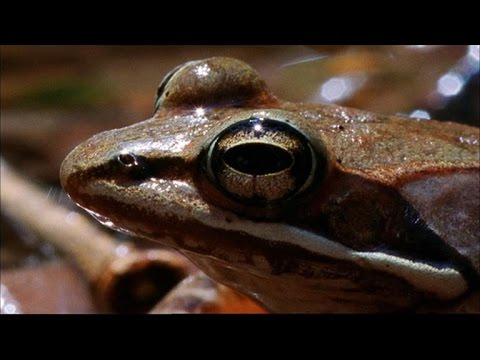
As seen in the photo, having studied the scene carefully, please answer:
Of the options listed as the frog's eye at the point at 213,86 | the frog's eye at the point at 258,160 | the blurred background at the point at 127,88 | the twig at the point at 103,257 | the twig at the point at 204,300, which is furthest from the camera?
the blurred background at the point at 127,88

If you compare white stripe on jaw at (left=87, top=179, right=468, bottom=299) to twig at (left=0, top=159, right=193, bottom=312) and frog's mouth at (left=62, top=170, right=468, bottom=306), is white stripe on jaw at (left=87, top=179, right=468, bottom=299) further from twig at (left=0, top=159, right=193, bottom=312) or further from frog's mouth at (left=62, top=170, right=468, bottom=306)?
twig at (left=0, top=159, right=193, bottom=312)

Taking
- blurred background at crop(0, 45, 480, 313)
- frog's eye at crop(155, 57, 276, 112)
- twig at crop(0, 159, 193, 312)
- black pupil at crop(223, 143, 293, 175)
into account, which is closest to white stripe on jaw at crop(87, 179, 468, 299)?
black pupil at crop(223, 143, 293, 175)

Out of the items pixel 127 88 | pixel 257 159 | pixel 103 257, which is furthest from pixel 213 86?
pixel 127 88

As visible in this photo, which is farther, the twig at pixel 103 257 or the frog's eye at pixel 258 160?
the twig at pixel 103 257

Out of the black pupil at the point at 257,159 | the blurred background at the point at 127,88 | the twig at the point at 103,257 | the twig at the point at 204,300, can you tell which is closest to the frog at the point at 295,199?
the black pupil at the point at 257,159

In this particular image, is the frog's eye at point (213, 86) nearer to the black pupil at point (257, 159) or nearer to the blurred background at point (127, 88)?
the black pupil at point (257, 159)

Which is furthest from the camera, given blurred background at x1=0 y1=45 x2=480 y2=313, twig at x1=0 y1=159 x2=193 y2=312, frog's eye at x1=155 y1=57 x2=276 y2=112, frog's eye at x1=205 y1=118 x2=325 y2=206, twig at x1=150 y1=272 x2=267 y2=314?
→ blurred background at x1=0 y1=45 x2=480 y2=313
